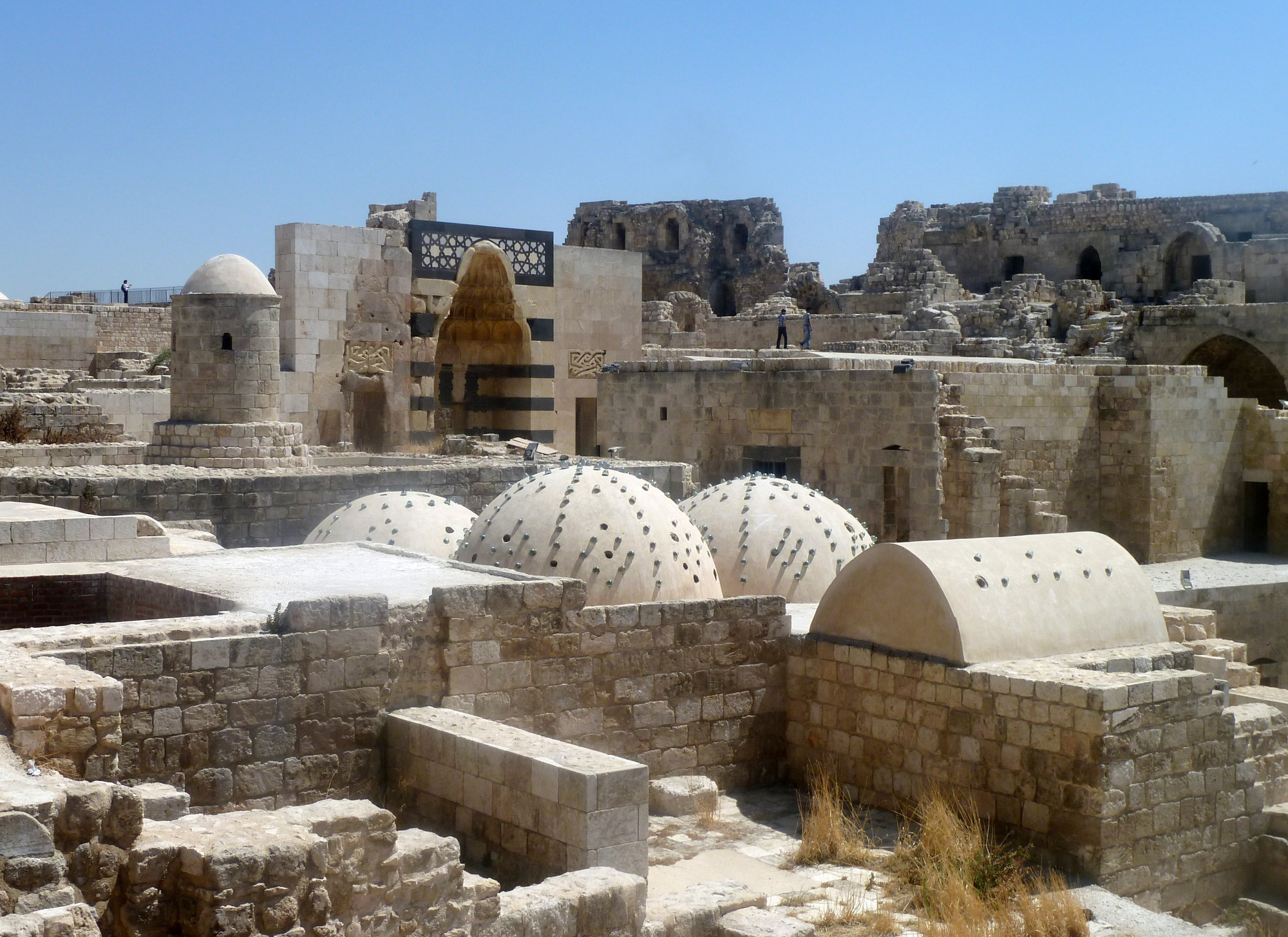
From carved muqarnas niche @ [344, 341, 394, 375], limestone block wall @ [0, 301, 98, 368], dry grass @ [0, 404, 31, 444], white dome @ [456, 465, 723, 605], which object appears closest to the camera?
white dome @ [456, 465, 723, 605]

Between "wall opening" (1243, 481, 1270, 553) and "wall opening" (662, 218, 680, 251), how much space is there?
2278cm

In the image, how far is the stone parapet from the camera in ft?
44.8

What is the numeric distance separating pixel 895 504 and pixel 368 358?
25.5ft

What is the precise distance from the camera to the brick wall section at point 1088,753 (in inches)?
287

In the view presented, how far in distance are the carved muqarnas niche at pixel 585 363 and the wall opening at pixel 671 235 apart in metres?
18.5

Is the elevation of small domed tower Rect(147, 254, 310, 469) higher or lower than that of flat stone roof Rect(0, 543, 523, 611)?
higher

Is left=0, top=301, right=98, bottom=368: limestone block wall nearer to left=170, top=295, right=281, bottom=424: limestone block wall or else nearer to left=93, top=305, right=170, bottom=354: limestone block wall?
left=93, top=305, right=170, bottom=354: limestone block wall

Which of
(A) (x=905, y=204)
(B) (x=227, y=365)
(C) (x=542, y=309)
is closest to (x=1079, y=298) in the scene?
(A) (x=905, y=204)

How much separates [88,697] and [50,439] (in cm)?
1330

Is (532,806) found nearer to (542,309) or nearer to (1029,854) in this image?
(1029,854)

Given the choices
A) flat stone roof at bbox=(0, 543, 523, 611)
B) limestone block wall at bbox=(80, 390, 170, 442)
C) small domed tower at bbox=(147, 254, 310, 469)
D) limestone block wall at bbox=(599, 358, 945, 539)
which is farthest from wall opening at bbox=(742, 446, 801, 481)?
limestone block wall at bbox=(80, 390, 170, 442)

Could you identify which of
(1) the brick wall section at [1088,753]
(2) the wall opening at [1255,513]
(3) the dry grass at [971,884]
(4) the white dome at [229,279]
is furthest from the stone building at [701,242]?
(3) the dry grass at [971,884]

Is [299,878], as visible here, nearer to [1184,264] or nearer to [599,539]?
[599,539]

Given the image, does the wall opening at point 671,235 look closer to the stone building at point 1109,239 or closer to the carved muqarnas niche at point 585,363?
the stone building at point 1109,239
